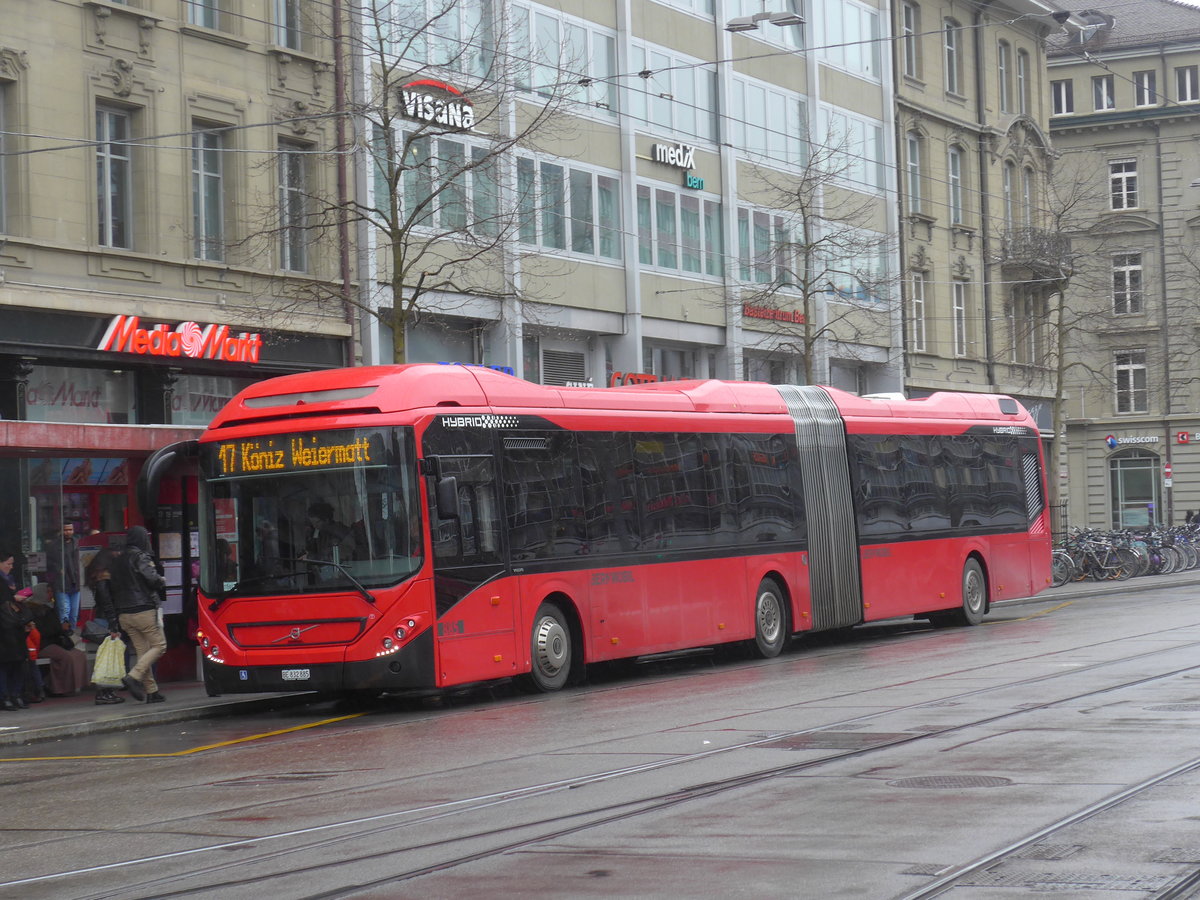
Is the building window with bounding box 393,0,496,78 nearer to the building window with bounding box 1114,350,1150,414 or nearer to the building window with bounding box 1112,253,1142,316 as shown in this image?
the building window with bounding box 1112,253,1142,316

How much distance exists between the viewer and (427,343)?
97.8 feet

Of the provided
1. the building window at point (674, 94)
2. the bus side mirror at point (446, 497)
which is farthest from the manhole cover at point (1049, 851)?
the building window at point (674, 94)

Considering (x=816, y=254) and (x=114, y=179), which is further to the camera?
(x=816, y=254)

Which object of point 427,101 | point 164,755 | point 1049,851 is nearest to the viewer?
point 1049,851

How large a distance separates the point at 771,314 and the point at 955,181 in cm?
1272

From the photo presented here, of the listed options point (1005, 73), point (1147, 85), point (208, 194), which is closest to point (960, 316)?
point (1005, 73)

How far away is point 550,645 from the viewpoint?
18.2 m

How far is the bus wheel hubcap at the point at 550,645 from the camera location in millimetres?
18016

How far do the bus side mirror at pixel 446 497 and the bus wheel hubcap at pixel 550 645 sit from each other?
2.16m

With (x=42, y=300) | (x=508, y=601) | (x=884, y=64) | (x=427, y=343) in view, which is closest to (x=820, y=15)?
(x=884, y=64)

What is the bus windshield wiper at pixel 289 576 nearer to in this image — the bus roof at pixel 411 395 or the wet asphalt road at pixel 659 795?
the wet asphalt road at pixel 659 795

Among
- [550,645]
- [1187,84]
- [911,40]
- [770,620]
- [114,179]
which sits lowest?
[770,620]

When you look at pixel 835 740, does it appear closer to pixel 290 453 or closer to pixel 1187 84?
pixel 290 453

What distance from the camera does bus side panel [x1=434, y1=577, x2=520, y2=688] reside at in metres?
16.5
